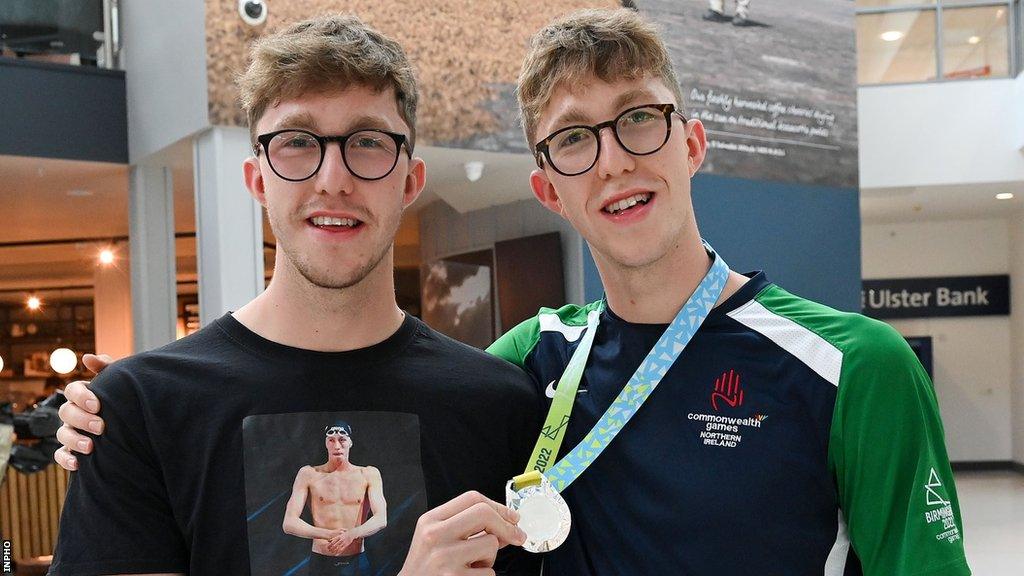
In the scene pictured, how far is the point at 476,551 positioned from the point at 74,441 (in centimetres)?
74

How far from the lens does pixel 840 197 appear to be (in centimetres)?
1138

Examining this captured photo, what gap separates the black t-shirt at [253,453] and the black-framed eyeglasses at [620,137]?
0.50 metres

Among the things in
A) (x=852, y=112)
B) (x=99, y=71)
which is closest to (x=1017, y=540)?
(x=852, y=112)

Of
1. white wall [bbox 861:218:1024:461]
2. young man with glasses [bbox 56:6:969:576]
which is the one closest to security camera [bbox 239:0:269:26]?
young man with glasses [bbox 56:6:969:576]

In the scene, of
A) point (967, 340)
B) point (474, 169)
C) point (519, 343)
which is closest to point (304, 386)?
point (519, 343)

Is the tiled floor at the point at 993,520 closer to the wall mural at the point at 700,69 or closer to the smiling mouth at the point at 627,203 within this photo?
the wall mural at the point at 700,69

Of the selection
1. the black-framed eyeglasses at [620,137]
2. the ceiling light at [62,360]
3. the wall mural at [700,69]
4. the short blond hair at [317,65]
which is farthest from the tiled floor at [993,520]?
the ceiling light at [62,360]

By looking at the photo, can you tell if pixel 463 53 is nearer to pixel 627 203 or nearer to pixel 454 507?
pixel 627 203

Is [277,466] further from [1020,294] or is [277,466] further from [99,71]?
[1020,294]

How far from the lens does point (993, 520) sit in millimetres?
11008

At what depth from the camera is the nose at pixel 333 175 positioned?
5.93 feet

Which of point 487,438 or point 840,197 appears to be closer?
point 487,438

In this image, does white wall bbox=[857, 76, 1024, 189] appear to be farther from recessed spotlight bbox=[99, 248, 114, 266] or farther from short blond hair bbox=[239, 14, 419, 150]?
short blond hair bbox=[239, 14, 419, 150]

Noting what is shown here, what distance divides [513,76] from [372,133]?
23.3 feet
